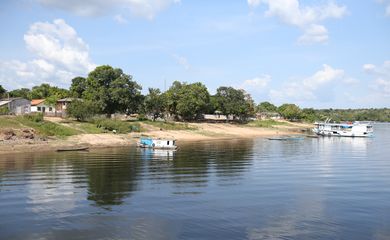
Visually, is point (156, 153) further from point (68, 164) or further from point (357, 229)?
point (357, 229)

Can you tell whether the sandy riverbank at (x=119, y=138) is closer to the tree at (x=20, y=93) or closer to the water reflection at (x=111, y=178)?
the water reflection at (x=111, y=178)

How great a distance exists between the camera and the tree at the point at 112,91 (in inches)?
4289

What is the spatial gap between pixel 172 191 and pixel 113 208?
7.27m

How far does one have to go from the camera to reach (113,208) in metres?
28.2

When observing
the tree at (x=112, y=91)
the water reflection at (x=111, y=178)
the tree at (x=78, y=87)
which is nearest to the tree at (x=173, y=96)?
the tree at (x=112, y=91)

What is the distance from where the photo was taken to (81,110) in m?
93.6

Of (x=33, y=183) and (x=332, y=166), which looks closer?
(x=33, y=183)

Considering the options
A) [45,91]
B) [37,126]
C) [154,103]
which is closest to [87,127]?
[37,126]

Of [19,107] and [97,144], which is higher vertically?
[19,107]

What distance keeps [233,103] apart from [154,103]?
4026 centimetres

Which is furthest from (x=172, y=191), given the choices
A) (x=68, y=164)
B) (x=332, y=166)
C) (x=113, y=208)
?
(x=332, y=166)

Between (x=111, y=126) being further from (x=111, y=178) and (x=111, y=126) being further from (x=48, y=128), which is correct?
(x=111, y=178)

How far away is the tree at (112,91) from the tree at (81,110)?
10.8 meters

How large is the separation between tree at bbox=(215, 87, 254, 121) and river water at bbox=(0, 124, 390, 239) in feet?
325
